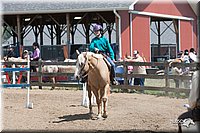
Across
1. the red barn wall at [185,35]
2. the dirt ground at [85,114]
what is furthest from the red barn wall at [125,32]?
the dirt ground at [85,114]

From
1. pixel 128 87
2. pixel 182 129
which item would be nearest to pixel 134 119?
pixel 182 129

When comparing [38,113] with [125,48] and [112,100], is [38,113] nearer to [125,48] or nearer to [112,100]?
[112,100]

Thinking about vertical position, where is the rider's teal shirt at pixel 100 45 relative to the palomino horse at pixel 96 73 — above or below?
above

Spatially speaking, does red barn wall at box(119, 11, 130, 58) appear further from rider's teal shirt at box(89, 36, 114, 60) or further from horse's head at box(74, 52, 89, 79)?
horse's head at box(74, 52, 89, 79)

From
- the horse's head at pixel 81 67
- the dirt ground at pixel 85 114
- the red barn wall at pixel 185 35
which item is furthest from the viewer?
the red barn wall at pixel 185 35

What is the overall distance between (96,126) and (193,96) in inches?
131

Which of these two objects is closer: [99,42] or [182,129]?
[182,129]

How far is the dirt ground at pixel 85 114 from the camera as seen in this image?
8430 millimetres

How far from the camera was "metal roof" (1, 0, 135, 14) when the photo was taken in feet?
76.7

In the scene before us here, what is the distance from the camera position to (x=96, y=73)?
9539mm

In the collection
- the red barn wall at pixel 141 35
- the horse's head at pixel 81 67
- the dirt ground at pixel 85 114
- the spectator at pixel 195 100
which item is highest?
the red barn wall at pixel 141 35

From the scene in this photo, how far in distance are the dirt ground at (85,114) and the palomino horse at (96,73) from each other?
49cm

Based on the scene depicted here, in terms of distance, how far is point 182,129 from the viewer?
260 inches

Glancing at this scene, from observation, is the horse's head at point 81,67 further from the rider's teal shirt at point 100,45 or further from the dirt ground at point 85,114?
the dirt ground at point 85,114
